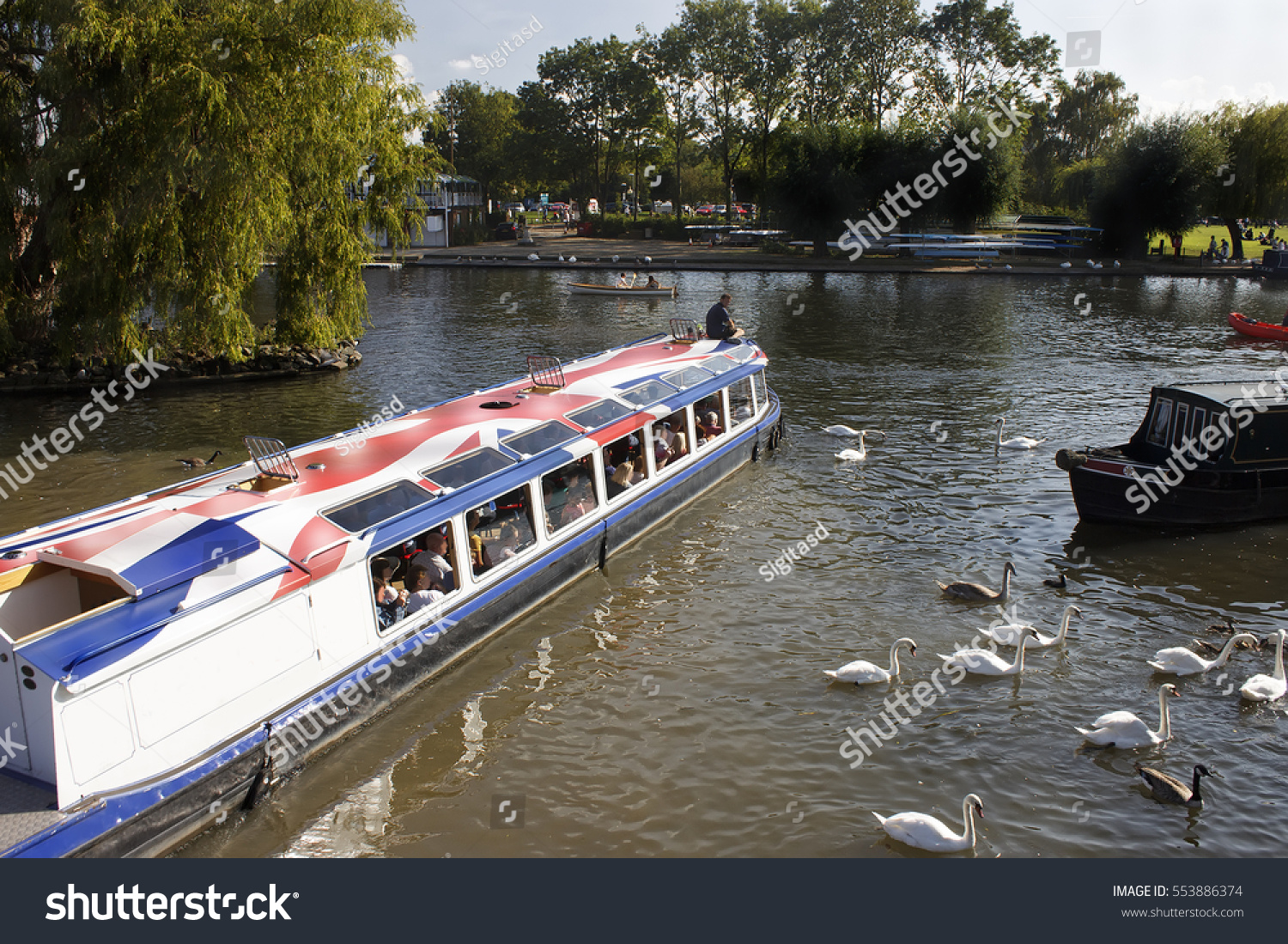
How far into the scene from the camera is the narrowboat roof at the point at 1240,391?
17203 mm

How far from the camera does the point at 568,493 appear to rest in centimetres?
1518

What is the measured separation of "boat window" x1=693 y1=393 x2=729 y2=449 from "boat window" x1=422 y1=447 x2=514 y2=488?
660 centimetres

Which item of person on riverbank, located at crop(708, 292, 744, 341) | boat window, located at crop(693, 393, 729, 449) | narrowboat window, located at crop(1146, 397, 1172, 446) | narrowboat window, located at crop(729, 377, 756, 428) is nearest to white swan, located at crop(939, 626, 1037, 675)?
narrowboat window, located at crop(1146, 397, 1172, 446)

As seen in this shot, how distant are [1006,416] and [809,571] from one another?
13028mm

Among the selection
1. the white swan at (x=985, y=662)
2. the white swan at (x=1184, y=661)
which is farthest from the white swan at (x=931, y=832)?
the white swan at (x=1184, y=661)

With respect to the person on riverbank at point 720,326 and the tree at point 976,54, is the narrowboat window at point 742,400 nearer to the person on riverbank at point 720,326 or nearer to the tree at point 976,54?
the person on riverbank at point 720,326

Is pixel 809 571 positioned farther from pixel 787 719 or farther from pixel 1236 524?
pixel 1236 524

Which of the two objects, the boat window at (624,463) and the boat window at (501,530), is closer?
the boat window at (501,530)

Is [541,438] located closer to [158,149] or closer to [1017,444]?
[1017,444]

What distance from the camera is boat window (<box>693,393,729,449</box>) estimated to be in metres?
19.8

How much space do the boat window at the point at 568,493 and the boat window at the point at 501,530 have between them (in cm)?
39

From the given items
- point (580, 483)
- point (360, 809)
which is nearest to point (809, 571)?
point (580, 483)

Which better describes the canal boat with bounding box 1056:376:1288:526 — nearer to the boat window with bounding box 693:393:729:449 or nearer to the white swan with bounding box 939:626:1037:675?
the white swan with bounding box 939:626:1037:675

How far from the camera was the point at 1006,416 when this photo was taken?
25844mm
